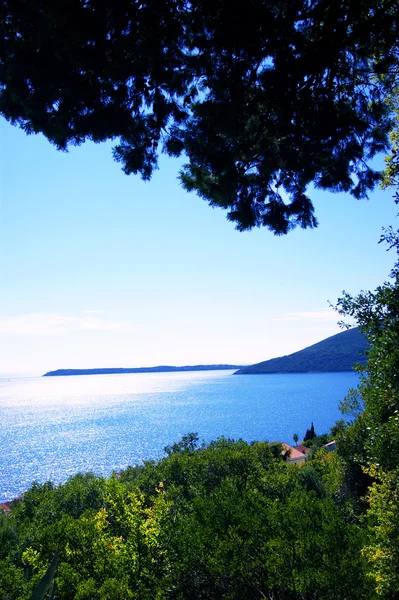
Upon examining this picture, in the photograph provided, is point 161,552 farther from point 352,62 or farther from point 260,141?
point 352,62

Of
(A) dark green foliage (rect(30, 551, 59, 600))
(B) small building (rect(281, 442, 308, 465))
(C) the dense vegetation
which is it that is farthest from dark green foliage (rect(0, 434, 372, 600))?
(B) small building (rect(281, 442, 308, 465))

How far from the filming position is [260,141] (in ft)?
21.7

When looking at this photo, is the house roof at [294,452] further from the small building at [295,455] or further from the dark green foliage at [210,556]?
the dark green foliage at [210,556]

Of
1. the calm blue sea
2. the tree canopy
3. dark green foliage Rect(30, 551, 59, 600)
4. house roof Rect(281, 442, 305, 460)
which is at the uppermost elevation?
the tree canopy

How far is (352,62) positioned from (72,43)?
458 cm

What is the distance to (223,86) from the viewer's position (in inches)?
244

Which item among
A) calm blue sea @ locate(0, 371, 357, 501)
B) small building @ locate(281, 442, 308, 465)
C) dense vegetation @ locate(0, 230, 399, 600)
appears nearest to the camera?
dense vegetation @ locate(0, 230, 399, 600)

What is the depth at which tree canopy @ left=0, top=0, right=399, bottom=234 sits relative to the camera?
220 inches

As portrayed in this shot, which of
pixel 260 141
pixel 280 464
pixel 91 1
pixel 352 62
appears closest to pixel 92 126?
pixel 91 1

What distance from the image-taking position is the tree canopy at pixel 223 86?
220 inches

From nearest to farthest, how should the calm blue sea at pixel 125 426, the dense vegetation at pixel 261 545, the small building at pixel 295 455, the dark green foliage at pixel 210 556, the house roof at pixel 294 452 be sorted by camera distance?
the dense vegetation at pixel 261 545
the dark green foliage at pixel 210 556
the small building at pixel 295 455
the house roof at pixel 294 452
the calm blue sea at pixel 125 426

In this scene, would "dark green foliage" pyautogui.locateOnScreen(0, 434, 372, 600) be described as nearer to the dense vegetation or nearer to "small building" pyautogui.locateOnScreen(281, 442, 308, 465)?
the dense vegetation

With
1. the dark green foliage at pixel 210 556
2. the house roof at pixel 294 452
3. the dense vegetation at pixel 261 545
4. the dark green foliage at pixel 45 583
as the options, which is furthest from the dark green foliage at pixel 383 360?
the house roof at pixel 294 452

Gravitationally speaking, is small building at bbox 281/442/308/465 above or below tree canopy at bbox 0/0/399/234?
below
